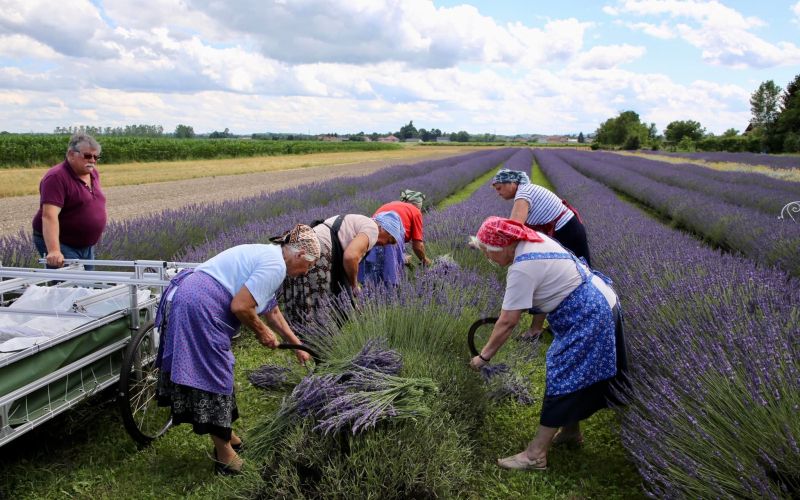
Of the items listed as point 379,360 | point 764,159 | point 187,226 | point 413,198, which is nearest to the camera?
point 379,360

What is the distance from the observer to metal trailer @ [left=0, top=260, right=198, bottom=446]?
255 cm

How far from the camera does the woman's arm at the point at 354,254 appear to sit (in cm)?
387

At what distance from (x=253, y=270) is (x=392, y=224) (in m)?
1.57

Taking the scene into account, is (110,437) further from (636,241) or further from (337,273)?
(636,241)

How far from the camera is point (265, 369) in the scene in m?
3.18

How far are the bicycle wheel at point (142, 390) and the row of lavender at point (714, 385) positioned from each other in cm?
250

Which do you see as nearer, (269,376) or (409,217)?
(269,376)

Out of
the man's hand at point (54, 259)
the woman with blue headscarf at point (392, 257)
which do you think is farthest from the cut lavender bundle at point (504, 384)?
the man's hand at point (54, 259)

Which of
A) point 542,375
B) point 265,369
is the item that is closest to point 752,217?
point 542,375

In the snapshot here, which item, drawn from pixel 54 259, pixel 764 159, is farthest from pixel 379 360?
pixel 764 159

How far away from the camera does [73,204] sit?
4.16 meters

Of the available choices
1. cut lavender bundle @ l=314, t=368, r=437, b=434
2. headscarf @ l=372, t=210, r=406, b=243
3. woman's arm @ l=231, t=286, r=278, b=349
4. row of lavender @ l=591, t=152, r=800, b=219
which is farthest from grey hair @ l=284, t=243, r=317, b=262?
row of lavender @ l=591, t=152, r=800, b=219

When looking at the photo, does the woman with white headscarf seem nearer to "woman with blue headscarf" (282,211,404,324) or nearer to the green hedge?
"woman with blue headscarf" (282,211,404,324)

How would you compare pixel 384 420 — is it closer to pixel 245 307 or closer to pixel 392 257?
pixel 245 307
